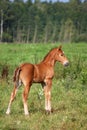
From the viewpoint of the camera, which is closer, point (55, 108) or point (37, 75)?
point (37, 75)

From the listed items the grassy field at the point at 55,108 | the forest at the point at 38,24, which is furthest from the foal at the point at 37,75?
the forest at the point at 38,24

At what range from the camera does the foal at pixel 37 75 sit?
10648 mm

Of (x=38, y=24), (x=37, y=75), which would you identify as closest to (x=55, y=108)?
(x=37, y=75)

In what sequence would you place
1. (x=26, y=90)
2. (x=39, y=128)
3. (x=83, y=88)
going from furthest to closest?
(x=83, y=88) < (x=26, y=90) < (x=39, y=128)

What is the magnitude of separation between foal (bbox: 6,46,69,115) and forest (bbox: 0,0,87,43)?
79.7 m

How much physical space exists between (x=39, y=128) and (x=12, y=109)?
257 cm

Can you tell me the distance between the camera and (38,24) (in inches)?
4222

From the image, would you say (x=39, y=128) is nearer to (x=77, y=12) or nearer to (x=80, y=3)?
(x=77, y=12)

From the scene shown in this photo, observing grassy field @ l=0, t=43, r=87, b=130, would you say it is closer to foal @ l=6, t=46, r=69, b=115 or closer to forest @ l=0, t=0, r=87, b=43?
foal @ l=6, t=46, r=69, b=115

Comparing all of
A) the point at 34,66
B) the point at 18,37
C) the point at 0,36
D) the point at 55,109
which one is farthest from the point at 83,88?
the point at 18,37

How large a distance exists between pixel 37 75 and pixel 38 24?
→ 96914 mm

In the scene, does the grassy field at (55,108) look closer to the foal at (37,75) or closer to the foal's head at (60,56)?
the foal at (37,75)

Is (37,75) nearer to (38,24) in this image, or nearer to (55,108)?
(55,108)

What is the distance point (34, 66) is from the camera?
36.0 ft
